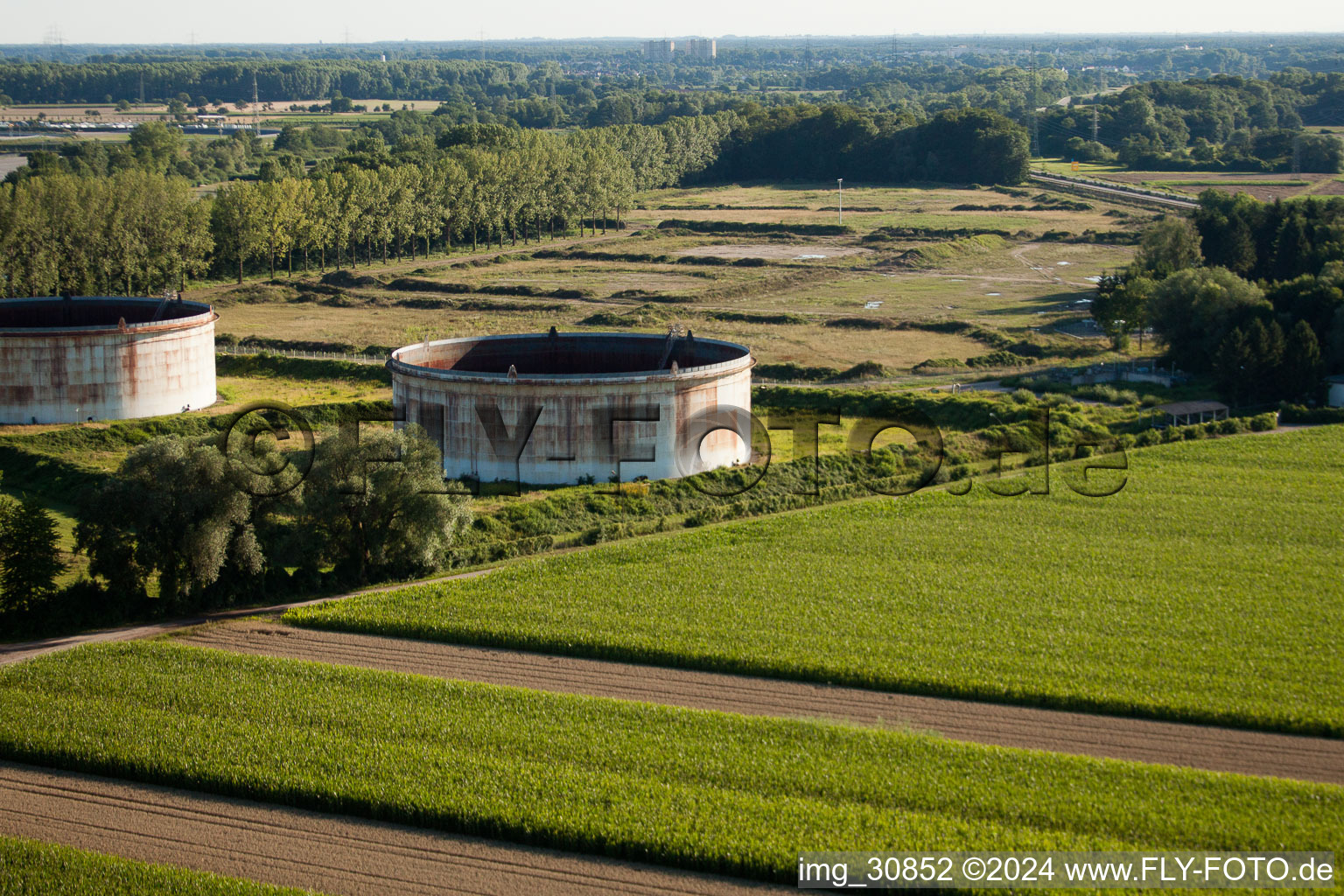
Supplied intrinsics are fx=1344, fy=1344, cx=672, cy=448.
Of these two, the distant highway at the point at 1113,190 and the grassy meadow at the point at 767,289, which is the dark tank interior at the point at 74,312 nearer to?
the grassy meadow at the point at 767,289

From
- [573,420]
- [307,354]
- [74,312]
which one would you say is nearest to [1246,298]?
[573,420]

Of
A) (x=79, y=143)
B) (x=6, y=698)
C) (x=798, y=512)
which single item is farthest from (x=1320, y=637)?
(x=79, y=143)

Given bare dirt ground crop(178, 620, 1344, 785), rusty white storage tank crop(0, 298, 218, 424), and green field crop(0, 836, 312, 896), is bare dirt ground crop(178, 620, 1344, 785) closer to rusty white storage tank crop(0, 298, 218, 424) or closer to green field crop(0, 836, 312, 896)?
green field crop(0, 836, 312, 896)

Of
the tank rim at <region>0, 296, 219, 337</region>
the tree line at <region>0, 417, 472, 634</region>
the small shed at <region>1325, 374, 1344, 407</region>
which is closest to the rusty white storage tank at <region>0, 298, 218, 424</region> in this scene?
the tank rim at <region>0, 296, 219, 337</region>

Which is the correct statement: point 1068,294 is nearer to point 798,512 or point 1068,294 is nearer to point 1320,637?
point 798,512

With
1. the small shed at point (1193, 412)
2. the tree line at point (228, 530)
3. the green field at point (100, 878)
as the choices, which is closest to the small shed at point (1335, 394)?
the small shed at point (1193, 412)

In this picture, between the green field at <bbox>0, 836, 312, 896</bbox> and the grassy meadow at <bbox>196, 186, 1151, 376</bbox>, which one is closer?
the green field at <bbox>0, 836, 312, 896</bbox>

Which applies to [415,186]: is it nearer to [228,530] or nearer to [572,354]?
[572,354]
